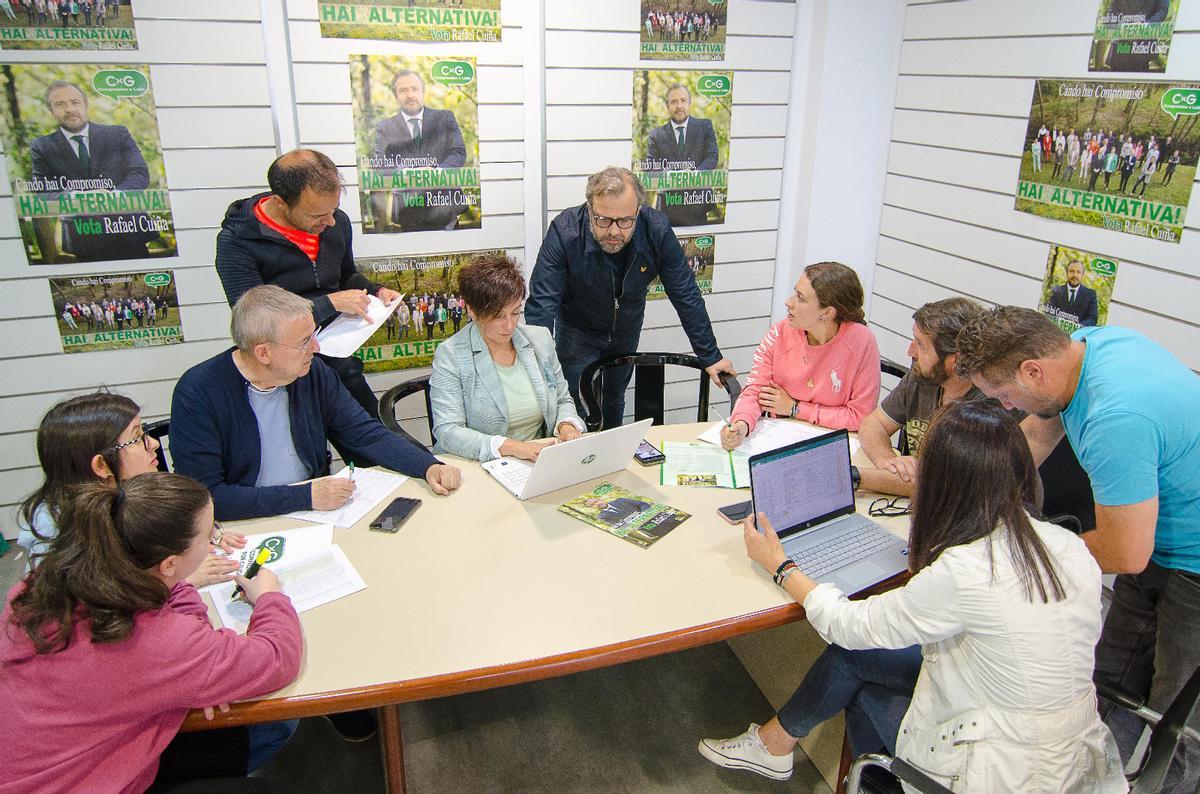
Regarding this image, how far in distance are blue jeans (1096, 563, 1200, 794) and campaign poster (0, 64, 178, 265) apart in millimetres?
3778

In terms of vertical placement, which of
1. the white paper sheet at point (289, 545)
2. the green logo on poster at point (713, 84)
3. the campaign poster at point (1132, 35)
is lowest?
the white paper sheet at point (289, 545)

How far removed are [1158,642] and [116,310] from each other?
399 centimetres

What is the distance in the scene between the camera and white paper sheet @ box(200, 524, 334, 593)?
2154mm

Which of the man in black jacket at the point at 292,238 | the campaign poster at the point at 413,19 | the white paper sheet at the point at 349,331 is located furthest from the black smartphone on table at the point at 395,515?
the campaign poster at the point at 413,19

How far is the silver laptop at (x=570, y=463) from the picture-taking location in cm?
241

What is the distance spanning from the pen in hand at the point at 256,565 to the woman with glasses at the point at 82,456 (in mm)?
44

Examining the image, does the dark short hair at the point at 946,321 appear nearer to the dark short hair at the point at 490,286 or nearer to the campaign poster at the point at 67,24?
the dark short hair at the point at 490,286

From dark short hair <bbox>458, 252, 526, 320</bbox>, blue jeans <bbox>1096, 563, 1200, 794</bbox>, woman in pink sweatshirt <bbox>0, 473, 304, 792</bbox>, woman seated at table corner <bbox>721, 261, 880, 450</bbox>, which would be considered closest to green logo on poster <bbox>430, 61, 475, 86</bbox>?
dark short hair <bbox>458, 252, 526, 320</bbox>

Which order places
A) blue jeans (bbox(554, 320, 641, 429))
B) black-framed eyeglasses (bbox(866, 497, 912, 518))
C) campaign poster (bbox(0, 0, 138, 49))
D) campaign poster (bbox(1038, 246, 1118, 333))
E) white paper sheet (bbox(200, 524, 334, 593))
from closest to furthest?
white paper sheet (bbox(200, 524, 334, 593)) → black-framed eyeglasses (bbox(866, 497, 912, 518)) → campaign poster (bbox(0, 0, 138, 49)) → campaign poster (bbox(1038, 246, 1118, 333)) → blue jeans (bbox(554, 320, 641, 429))

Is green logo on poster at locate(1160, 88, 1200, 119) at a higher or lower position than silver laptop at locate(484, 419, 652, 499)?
higher

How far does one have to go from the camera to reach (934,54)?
4.01m

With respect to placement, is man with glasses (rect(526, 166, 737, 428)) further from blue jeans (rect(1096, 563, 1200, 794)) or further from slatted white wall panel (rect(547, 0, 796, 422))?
blue jeans (rect(1096, 563, 1200, 794))

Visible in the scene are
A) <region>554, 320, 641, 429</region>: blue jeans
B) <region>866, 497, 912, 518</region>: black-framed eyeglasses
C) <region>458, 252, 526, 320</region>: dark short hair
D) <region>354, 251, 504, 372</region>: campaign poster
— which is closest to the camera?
<region>866, 497, 912, 518</region>: black-framed eyeglasses

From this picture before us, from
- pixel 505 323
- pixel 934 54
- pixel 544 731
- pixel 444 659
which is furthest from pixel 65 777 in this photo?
pixel 934 54
